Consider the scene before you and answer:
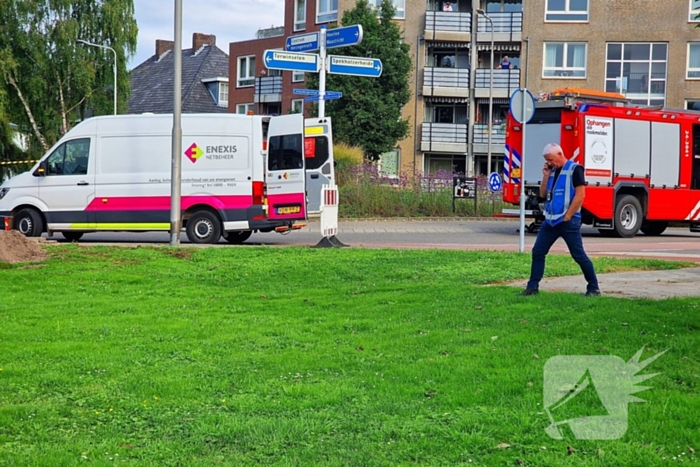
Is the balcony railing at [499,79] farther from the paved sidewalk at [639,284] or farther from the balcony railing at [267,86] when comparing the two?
the paved sidewalk at [639,284]

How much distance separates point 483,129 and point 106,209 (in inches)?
1291

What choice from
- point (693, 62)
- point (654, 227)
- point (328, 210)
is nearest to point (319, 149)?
point (328, 210)

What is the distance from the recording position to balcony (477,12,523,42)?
4794 cm

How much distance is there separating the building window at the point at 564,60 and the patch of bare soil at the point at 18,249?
3794 cm

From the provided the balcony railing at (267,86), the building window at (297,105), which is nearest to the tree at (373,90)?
the building window at (297,105)

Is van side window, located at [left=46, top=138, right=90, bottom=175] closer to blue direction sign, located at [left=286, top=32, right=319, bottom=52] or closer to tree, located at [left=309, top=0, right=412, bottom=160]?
blue direction sign, located at [left=286, top=32, right=319, bottom=52]

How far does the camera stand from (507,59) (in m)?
48.7

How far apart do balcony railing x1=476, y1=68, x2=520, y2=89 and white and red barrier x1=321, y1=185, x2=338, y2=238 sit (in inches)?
1271

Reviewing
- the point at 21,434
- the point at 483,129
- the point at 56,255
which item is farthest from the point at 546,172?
the point at 483,129

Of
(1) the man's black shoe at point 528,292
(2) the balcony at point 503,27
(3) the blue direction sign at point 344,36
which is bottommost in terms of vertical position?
(1) the man's black shoe at point 528,292

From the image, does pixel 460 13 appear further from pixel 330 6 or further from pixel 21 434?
pixel 21 434

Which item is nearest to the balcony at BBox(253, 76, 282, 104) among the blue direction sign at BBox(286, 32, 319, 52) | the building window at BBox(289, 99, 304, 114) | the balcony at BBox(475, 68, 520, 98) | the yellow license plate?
the building window at BBox(289, 99, 304, 114)

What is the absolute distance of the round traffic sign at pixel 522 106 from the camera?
1483 centimetres

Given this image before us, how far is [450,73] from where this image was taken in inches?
1911
